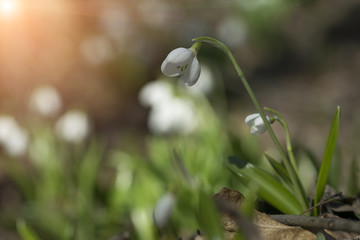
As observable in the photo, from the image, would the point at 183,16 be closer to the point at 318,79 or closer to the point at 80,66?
the point at 80,66

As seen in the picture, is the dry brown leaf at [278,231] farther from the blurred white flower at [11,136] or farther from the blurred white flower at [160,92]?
the blurred white flower at [11,136]

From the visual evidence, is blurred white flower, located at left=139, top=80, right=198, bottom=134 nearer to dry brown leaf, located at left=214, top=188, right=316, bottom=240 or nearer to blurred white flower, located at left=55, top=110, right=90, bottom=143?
blurred white flower, located at left=55, top=110, right=90, bottom=143

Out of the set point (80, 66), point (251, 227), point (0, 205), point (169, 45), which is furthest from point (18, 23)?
point (251, 227)

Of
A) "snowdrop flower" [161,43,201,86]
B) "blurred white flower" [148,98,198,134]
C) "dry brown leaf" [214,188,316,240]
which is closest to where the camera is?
"dry brown leaf" [214,188,316,240]

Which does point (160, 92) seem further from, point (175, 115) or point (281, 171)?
point (281, 171)

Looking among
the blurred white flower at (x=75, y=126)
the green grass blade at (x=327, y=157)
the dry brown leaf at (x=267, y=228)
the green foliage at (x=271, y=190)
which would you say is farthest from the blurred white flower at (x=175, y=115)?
the dry brown leaf at (x=267, y=228)

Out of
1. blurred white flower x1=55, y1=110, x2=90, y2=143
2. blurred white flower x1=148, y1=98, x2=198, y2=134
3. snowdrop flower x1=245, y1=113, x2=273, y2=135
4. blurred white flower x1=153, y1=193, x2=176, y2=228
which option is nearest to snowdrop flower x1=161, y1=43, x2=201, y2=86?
snowdrop flower x1=245, y1=113, x2=273, y2=135

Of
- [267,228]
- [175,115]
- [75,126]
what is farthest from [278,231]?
[75,126]
